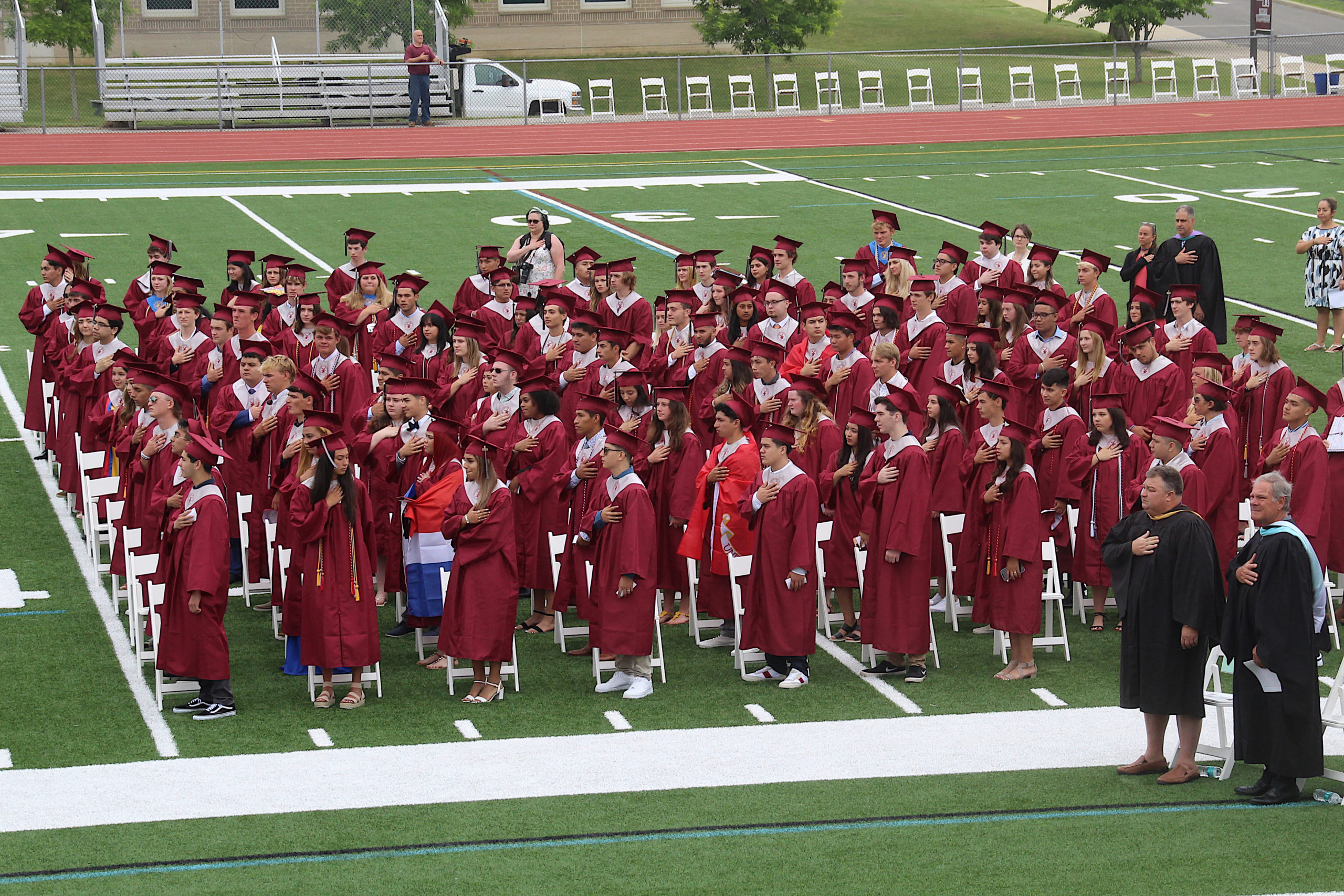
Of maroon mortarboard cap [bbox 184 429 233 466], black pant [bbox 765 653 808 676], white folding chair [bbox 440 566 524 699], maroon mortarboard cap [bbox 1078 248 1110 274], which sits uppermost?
maroon mortarboard cap [bbox 1078 248 1110 274]

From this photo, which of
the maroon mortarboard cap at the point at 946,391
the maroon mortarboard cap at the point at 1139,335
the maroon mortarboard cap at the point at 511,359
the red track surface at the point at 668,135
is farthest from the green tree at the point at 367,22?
the maroon mortarboard cap at the point at 946,391

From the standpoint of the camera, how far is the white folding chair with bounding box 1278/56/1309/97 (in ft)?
138

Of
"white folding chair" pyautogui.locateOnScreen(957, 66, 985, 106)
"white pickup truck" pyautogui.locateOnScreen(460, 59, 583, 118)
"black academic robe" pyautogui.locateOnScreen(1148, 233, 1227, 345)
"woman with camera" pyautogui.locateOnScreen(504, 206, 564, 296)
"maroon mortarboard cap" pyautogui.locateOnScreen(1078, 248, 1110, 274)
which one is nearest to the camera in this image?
"maroon mortarboard cap" pyautogui.locateOnScreen(1078, 248, 1110, 274)

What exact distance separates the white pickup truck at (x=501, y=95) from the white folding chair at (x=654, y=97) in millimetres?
1877

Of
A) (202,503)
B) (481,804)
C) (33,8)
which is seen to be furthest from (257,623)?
(33,8)

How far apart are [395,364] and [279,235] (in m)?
15.2

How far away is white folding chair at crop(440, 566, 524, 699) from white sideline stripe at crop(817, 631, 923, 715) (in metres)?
2.21

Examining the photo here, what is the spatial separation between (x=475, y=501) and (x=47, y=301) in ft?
25.9

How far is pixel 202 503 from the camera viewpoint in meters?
10.2

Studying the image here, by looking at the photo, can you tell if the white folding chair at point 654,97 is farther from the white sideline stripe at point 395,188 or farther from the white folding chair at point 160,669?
the white folding chair at point 160,669

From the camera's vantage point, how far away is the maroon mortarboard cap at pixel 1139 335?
1330 centimetres

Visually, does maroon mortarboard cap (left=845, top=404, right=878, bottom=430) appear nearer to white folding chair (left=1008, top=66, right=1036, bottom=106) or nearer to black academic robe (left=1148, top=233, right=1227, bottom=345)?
black academic robe (left=1148, top=233, right=1227, bottom=345)

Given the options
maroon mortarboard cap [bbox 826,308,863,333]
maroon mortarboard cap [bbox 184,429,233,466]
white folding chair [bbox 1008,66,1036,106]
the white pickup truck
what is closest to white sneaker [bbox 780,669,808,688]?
maroon mortarboard cap [bbox 826,308,863,333]

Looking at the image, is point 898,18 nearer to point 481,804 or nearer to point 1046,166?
point 1046,166
